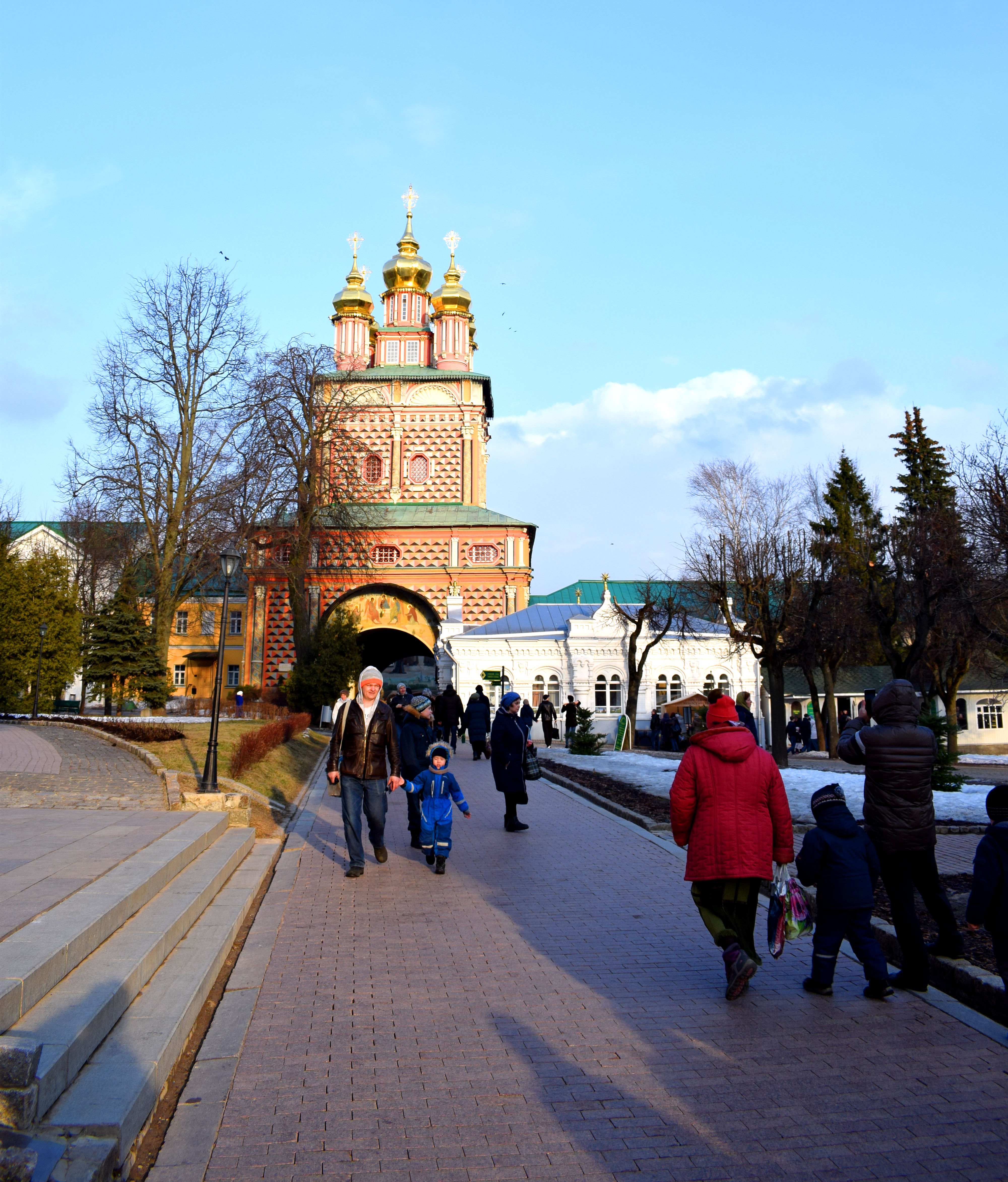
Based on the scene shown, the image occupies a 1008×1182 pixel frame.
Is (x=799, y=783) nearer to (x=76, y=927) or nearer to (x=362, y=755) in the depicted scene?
(x=362, y=755)

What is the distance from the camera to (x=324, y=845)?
11.5 m

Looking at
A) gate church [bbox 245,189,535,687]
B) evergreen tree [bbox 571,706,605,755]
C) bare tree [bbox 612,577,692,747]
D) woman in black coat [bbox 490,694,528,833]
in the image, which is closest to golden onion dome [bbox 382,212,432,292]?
gate church [bbox 245,189,535,687]

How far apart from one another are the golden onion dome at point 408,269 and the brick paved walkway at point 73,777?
38276mm

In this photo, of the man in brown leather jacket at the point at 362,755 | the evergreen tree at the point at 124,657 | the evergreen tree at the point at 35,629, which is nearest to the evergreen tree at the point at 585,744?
the evergreen tree at the point at 124,657

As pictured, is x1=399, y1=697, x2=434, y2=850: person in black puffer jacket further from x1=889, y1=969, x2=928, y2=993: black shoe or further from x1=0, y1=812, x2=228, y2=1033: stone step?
x1=889, y1=969, x2=928, y2=993: black shoe

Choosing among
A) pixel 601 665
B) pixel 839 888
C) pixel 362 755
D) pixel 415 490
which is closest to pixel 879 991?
pixel 839 888

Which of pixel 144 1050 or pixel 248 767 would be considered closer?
pixel 144 1050

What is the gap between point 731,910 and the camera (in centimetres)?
582

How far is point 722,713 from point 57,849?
5731mm

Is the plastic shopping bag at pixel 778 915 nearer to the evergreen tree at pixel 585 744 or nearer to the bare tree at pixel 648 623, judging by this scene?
the evergreen tree at pixel 585 744

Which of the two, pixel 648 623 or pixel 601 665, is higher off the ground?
pixel 648 623

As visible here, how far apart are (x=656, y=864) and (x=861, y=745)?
4167mm

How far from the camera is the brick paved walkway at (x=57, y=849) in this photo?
235 inches

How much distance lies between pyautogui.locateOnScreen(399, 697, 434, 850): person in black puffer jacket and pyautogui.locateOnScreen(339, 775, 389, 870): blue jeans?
53.5 inches
